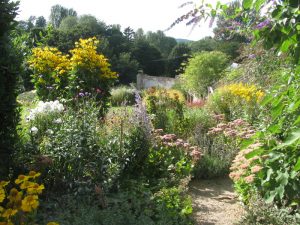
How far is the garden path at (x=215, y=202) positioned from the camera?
4.06 meters

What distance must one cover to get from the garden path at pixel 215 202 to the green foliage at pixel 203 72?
12.8 metres

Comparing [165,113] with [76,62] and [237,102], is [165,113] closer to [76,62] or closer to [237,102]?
[237,102]

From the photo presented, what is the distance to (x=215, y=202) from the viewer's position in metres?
4.68

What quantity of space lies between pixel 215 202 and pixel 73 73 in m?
4.11

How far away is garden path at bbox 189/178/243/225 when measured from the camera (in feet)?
13.3

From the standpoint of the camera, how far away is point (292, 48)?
150 centimetres

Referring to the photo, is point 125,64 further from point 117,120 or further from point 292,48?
point 292,48

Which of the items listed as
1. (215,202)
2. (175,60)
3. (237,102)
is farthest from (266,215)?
(175,60)

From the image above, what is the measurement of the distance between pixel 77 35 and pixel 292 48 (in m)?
37.8

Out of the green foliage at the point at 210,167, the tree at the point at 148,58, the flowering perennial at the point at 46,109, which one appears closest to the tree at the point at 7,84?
the flowering perennial at the point at 46,109

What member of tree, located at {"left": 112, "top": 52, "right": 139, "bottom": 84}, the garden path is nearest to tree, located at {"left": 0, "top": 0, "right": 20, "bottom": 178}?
the garden path

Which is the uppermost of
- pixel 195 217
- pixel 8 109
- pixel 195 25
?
pixel 195 25

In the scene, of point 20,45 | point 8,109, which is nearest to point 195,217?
point 8,109

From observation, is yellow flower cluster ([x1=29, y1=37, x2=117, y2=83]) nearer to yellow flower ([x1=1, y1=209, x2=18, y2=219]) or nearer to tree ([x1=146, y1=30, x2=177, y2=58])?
yellow flower ([x1=1, y1=209, x2=18, y2=219])
